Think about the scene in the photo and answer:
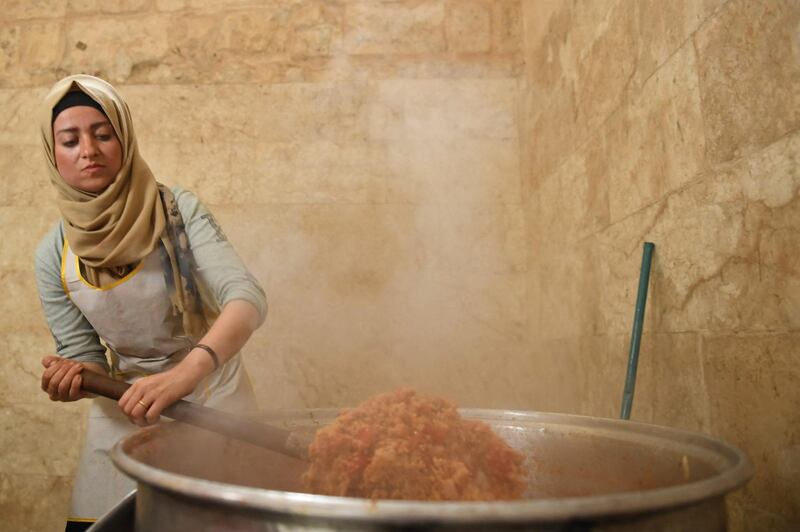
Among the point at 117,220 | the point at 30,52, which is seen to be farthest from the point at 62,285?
the point at 30,52

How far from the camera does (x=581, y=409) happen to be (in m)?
2.24

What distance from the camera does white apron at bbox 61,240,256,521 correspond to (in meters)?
1.63

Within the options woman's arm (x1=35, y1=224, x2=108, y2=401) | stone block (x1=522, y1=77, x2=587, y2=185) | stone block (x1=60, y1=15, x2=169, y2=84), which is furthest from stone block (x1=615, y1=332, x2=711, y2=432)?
stone block (x1=60, y1=15, x2=169, y2=84)

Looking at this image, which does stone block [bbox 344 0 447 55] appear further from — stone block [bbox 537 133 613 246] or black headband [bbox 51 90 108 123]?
black headband [bbox 51 90 108 123]

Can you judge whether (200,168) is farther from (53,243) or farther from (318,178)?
(53,243)

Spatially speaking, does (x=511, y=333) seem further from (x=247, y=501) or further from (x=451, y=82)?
(x=247, y=501)

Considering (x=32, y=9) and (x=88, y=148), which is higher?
(x=32, y=9)

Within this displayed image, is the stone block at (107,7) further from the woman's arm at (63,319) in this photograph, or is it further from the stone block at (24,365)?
the woman's arm at (63,319)

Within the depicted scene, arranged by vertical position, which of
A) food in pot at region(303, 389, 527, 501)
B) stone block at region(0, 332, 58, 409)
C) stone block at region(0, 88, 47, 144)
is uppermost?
stone block at region(0, 88, 47, 144)

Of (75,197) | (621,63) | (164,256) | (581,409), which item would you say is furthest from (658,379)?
(75,197)

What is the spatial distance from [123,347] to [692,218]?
5.26 ft

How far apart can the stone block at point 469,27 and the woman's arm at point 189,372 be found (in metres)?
2.30

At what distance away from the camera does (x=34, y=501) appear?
3.06m

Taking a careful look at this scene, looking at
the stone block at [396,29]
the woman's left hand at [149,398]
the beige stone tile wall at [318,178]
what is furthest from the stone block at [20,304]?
the woman's left hand at [149,398]
